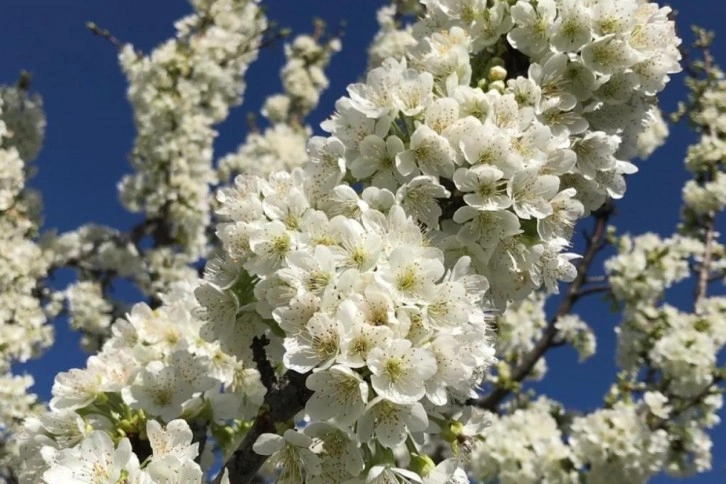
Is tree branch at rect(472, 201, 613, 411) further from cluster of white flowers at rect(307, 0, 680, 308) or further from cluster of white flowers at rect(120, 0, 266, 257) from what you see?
cluster of white flowers at rect(307, 0, 680, 308)

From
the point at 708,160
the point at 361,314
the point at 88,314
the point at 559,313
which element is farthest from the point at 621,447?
the point at 88,314

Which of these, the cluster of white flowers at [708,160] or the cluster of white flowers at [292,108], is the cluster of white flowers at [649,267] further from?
the cluster of white flowers at [292,108]

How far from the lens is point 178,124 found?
8.71 metres

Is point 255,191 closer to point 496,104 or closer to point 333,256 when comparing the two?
point 333,256

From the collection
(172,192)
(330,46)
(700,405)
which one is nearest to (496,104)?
(700,405)

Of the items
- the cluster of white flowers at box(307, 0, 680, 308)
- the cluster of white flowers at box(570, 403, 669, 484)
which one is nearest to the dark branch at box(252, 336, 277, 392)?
the cluster of white flowers at box(307, 0, 680, 308)

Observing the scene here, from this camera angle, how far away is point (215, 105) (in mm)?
9094

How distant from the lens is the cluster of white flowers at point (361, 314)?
181cm

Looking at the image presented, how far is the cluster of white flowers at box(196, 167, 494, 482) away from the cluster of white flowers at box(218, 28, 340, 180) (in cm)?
1022

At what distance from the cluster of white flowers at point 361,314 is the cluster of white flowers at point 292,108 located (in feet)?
33.5

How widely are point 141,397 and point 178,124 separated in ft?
22.2

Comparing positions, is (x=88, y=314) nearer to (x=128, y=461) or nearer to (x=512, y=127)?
(x=128, y=461)

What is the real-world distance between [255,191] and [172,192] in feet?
21.9

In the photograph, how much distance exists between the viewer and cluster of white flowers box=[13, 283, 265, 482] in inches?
81.2
